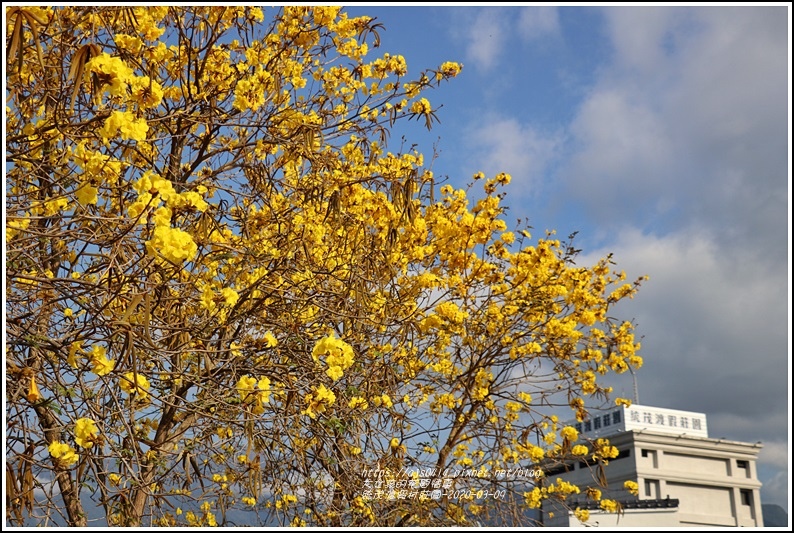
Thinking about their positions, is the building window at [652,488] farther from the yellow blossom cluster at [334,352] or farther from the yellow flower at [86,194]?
the yellow flower at [86,194]

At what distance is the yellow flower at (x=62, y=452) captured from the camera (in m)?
2.56

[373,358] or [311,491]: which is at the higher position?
[373,358]

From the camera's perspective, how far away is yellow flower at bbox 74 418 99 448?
244cm

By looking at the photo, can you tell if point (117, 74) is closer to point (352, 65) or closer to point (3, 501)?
point (3, 501)

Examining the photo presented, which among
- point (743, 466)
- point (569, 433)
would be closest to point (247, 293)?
point (569, 433)

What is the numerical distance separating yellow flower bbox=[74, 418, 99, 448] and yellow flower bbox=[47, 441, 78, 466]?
14cm

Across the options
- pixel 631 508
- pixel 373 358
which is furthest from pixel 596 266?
pixel 631 508

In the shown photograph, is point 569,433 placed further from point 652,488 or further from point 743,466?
point 743,466

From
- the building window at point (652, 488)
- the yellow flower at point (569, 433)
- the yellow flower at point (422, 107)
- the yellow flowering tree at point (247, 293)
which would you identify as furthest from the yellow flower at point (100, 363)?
the building window at point (652, 488)

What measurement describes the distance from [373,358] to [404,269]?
95 centimetres

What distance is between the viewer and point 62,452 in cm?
259

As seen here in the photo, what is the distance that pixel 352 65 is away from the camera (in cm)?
454

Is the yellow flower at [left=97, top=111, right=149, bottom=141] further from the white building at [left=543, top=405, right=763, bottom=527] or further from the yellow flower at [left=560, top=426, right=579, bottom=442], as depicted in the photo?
the white building at [left=543, top=405, right=763, bottom=527]

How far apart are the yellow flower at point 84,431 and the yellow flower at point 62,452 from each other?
0.47 feet
